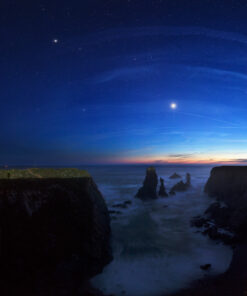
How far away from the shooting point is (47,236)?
12.9 m

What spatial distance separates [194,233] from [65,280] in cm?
1586

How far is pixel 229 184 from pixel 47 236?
35118mm

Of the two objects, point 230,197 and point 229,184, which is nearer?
point 230,197

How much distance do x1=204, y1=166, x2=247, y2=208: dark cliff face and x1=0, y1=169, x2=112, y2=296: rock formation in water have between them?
24.1 meters

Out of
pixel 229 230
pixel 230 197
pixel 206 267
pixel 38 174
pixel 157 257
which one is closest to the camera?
pixel 206 267

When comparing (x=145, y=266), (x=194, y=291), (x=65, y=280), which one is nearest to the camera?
(x=194, y=291)

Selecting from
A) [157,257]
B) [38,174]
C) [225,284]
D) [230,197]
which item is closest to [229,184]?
[230,197]

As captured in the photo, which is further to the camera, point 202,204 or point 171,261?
point 202,204

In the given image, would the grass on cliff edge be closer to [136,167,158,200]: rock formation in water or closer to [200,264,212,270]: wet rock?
[200,264,212,270]: wet rock

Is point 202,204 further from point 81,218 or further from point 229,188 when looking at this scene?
point 81,218

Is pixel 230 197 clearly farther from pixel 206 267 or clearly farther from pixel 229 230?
pixel 206 267

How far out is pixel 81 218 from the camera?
1465cm

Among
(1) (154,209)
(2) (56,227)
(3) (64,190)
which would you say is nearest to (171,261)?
(2) (56,227)

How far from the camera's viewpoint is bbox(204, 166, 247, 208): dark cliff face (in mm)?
29109
